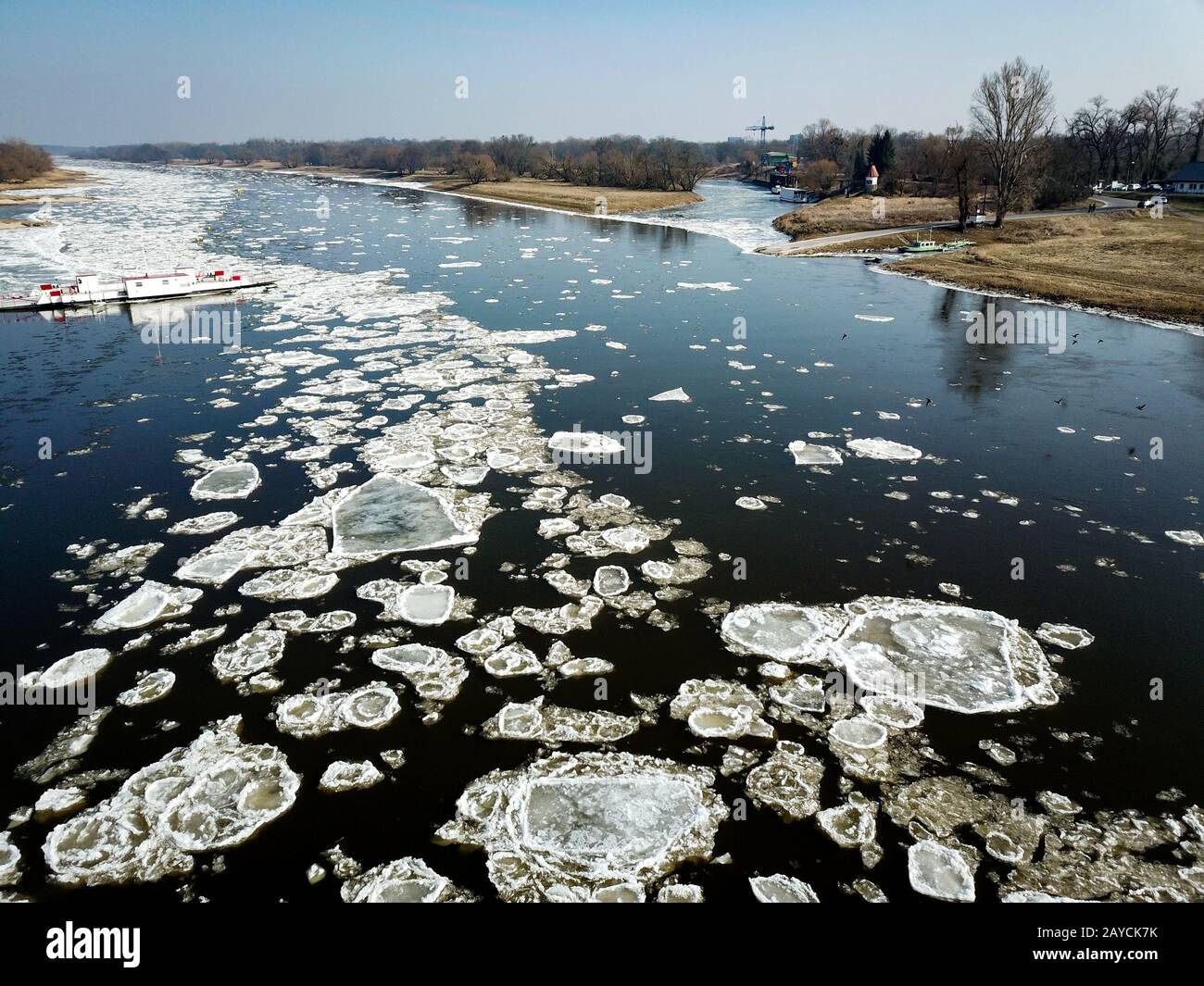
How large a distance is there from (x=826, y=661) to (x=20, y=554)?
1134 cm

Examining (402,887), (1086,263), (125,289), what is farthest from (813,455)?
(1086,263)

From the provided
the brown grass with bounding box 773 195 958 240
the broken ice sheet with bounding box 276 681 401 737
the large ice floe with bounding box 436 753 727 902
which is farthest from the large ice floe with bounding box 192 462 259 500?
the brown grass with bounding box 773 195 958 240

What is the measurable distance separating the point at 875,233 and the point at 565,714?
47540 mm

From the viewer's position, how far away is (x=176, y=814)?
5.74 meters

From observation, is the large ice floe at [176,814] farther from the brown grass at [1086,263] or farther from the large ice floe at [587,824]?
the brown grass at [1086,263]

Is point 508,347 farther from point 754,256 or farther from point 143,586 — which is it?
point 754,256

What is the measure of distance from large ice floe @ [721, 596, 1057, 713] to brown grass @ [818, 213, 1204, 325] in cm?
2338

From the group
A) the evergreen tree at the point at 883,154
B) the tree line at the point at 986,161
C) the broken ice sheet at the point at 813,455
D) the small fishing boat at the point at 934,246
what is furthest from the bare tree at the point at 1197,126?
the broken ice sheet at the point at 813,455

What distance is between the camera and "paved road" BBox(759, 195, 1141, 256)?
133ft

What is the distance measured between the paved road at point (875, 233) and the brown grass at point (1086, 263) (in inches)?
58.4

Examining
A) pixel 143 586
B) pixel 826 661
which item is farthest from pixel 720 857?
pixel 143 586

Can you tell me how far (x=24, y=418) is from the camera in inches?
566

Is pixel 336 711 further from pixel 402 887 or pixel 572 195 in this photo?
pixel 572 195

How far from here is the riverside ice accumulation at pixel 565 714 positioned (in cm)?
536
